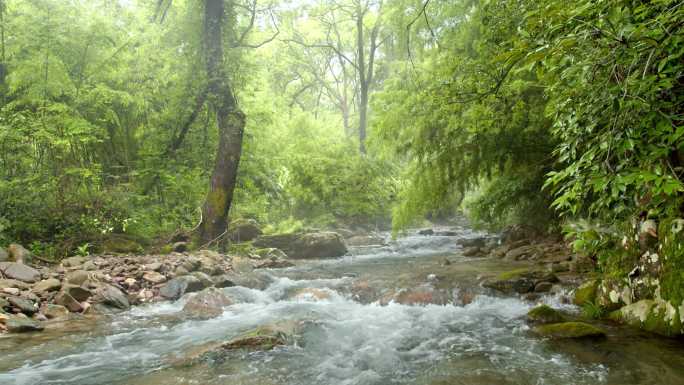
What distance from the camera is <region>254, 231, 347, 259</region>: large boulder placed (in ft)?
42.9

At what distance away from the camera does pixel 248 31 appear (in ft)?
41.2

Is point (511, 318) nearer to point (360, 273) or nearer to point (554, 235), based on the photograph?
point (360, 273)

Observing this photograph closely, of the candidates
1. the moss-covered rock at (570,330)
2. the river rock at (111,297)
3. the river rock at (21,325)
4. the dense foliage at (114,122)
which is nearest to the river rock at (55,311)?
the river rock at (21,325)

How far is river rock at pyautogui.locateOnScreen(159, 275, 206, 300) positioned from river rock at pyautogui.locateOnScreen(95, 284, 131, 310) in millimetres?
651

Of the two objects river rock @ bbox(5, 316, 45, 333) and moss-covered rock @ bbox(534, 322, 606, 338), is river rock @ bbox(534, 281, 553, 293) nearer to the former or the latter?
moss-covered rock @ bbox(534, 322, 606, 338)

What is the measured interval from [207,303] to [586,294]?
5655mm

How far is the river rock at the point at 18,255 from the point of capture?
284 inches

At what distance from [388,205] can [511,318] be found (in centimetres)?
1485

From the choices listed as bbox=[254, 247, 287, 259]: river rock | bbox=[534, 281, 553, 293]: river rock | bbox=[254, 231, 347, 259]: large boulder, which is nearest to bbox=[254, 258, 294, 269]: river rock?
bbox=[254, 247, 287, 259]: river rock

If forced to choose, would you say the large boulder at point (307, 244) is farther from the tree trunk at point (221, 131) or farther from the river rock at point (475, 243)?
the river rock at point (475, 243)

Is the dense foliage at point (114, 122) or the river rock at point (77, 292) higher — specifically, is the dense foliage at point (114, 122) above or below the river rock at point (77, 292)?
above

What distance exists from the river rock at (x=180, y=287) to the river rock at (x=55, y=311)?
5.15ft

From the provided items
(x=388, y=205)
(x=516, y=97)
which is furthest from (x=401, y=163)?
(x=516, y=97)

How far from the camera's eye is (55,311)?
5969 mm
